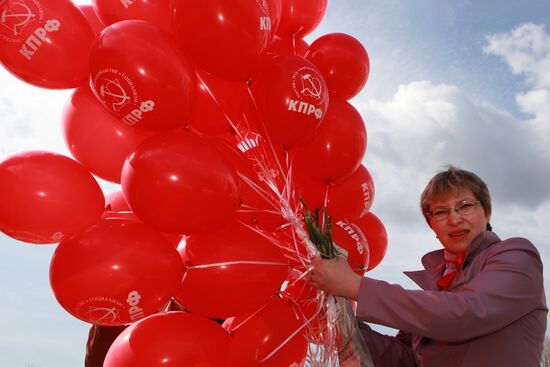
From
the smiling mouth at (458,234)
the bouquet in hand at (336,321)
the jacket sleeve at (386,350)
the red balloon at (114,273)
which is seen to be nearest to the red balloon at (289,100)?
the bouquet in hand at (336,321)

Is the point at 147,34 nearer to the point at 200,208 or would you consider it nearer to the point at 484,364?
the point at 200,208

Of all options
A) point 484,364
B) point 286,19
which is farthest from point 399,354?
point 286,19

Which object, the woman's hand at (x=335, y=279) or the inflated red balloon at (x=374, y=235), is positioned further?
the inflated red balloon at (x=374, y=235)

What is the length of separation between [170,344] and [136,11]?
4.36ft

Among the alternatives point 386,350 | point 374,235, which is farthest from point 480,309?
point 374,235

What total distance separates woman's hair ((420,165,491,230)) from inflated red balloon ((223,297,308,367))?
2.64ft

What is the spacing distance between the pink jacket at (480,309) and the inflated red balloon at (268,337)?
0.35 metres

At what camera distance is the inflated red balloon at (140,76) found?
1.86m

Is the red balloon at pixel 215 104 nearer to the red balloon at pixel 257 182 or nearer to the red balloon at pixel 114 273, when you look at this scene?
the red balloon at pixel 257 182

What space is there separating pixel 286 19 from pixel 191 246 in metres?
1.29

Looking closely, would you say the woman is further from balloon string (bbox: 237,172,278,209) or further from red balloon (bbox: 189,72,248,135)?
red balloon (bbox: 189,72,248,135)

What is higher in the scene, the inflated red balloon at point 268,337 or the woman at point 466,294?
the woman at point 466,294

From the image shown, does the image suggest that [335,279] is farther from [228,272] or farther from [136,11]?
[136,11]

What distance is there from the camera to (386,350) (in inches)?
98.0
